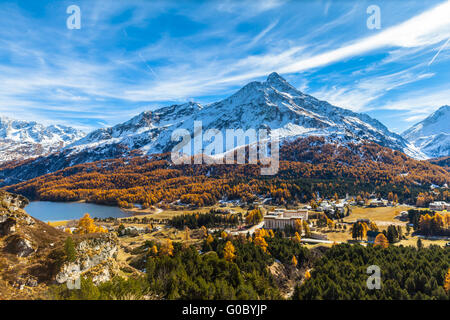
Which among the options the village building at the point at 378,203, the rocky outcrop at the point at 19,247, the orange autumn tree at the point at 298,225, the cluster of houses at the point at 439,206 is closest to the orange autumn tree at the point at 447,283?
the orange autumn tree at the point at 298,225

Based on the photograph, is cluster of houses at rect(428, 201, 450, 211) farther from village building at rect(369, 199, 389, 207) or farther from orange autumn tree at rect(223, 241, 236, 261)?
orange autumn tree at rect(223, 241, 236, 261)

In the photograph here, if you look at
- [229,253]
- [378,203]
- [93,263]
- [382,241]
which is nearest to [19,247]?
[93,263]

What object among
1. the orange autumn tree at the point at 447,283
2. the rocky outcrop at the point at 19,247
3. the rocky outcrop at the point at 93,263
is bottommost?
the orange autumn tree at the point at 447,283

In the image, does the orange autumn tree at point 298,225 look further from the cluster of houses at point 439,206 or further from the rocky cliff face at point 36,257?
the cluster of houses at point 439,206

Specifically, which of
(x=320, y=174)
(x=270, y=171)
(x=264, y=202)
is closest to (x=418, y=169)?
(x=320, y=174)

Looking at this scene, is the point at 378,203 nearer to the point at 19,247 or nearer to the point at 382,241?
the point at 382,241
